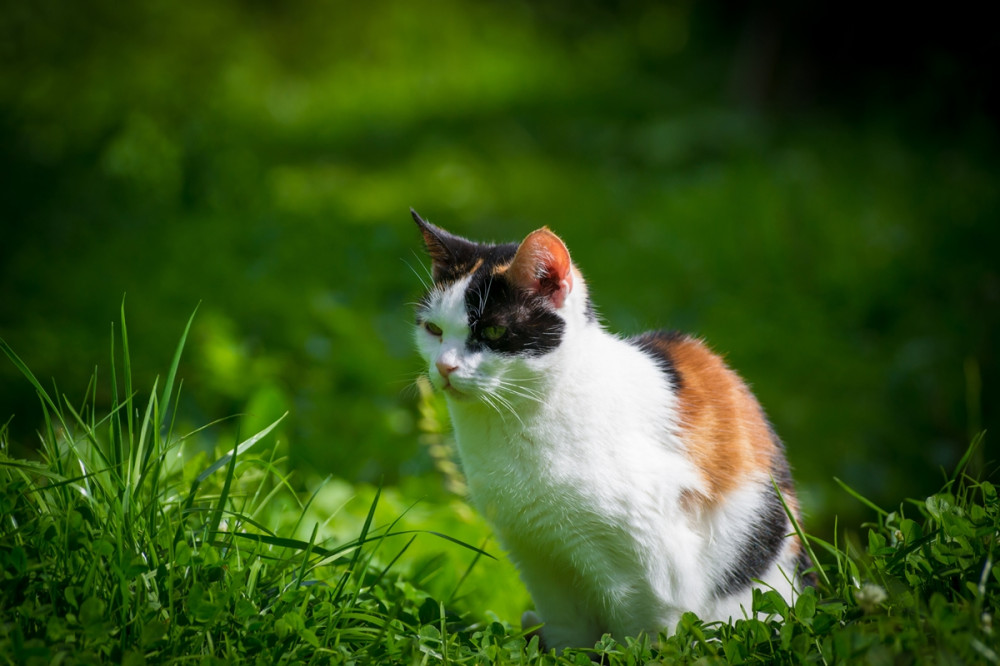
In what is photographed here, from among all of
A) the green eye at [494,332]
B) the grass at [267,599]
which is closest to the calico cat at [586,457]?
the green eye at [494,332]

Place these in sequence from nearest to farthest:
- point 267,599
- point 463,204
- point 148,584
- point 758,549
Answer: point 148,584
point 267,599
point 758,549
point 463,204

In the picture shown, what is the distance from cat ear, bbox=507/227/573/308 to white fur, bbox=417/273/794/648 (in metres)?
0.05

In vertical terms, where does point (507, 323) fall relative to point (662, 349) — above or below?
above

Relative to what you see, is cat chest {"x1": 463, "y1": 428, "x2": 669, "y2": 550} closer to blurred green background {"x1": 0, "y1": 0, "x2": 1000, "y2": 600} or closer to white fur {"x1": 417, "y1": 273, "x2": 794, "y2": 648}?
white fur {"x1": 417, "y1": 273, "x2": 794, "y2": 648}

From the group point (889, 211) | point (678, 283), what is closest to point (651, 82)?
point (889, 211)

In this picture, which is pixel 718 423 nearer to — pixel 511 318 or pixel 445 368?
pixel 511 318

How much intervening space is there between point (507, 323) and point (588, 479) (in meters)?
0.42

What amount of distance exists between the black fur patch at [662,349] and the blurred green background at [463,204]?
661 millimetres

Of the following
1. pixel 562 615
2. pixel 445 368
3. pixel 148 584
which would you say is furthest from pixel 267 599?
pixel 562 615

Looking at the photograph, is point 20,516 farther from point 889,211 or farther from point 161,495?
point 889,211

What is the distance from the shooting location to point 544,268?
6.98 feet

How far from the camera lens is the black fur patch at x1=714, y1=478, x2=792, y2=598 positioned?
2.16 meters

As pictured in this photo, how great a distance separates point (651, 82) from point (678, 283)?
3868 millimetres

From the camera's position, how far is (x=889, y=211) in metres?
5.77
